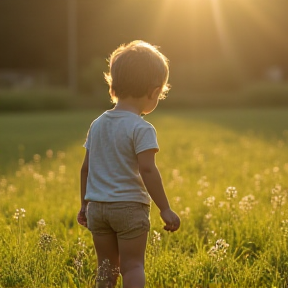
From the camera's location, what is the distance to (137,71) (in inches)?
147

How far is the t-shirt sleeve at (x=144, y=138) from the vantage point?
12.1 feet

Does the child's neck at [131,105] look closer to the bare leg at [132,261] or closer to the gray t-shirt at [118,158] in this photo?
the gray t-shirt at [118,158]

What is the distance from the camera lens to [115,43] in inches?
2406

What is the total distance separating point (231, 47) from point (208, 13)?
3775 millimetres

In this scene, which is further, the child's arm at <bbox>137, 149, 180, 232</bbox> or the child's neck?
the child's neck

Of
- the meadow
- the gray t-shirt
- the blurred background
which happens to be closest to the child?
the gray t-shirt

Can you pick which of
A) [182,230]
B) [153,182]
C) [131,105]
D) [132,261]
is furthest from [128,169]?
[182,230]

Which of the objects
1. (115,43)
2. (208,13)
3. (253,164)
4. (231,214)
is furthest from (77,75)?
(231,214)

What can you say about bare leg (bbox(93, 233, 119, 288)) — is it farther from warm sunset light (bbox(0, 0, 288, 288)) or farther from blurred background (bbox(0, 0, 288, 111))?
blurred background (bbox(0, 0, 288, 111))

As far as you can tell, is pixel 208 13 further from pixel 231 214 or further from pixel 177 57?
pixel 231 214

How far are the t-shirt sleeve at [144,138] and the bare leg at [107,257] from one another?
0.58 metres

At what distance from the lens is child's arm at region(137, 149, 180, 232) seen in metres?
3.70

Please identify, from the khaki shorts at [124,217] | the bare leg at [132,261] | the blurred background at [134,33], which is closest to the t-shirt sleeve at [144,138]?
the khaki shorts at [124,217]

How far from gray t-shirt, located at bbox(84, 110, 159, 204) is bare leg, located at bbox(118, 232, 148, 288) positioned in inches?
9.3
